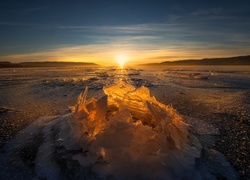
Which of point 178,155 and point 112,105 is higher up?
point 112,105

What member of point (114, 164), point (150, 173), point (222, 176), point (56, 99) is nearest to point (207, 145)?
point (222, 176)

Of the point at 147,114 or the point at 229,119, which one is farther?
the point at 229,119

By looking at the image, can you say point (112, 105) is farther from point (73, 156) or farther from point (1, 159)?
point (1, 159)

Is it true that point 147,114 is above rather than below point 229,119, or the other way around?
above

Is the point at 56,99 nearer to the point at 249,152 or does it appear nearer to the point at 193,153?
the point at 193,153

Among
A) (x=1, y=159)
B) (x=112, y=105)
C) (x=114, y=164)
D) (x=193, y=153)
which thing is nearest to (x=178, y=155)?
(x=193, y=153)

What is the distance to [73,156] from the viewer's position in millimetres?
1819

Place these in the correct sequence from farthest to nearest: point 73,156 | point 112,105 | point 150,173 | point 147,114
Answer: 1. point 112,105
2. point 147,114
3. point 73,156
4. point 150,173

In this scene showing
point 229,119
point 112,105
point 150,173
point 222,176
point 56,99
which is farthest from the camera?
point 56,99

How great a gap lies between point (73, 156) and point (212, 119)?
2.28 metres

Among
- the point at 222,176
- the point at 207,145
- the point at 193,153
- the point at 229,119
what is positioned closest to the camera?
the point at 222,176

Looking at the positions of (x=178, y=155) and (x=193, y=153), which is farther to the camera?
(x=193, y=153)

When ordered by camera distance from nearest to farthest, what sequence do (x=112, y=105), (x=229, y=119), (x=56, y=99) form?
1. (x=112, y=105)
2. (x=229, y=119)
3. (x=56, y=99)

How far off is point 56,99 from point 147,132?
3474 mm
